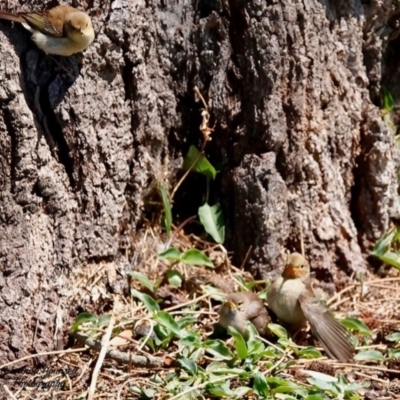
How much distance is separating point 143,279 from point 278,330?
32.6 inches

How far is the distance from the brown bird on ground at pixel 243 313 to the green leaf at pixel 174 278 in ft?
1.24

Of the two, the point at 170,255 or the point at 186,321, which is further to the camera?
the point at 170,255

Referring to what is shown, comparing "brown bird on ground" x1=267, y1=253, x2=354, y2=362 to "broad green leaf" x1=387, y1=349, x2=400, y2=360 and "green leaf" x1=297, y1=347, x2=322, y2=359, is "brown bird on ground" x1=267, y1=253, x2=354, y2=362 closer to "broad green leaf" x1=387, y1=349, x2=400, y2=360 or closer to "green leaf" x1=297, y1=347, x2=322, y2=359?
"green leaf" x1=297, y1=347, x2=322, y2=359

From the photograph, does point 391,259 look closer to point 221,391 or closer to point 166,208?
point 166,208

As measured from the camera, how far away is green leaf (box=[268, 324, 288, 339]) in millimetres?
5570

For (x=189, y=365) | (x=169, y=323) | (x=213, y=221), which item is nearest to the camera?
(x=189, y=365)

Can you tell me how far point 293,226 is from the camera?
20.5ft

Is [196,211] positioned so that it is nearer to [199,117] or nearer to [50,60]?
A: [199,117]

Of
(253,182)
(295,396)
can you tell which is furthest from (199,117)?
(295,396)

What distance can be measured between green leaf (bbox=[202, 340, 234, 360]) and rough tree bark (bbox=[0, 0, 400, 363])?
2.68ft

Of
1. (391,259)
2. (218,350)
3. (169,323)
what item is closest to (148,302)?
(169,323)

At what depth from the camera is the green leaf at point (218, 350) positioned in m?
5.29

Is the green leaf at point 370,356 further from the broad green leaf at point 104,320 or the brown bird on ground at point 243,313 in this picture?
the broad green leaf at point 104,320

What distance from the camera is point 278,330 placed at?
18.4ft
